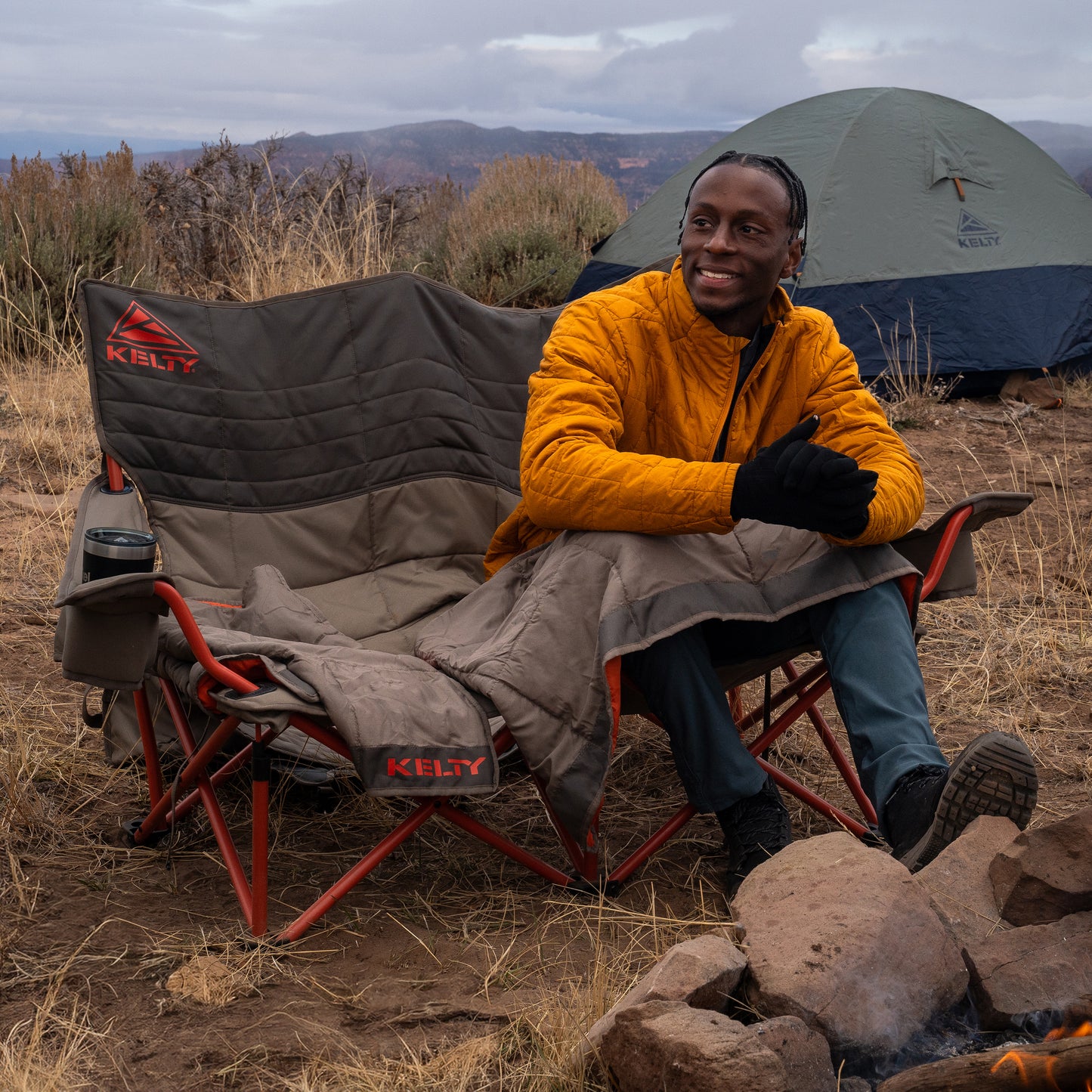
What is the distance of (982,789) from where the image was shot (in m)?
1.75

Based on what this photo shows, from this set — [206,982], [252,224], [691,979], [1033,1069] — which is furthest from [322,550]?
[252,224]

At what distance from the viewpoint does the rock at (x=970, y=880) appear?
1666mm

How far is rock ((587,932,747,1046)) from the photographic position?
1.45 meters

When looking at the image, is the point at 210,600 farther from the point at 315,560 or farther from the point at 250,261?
the point at 250,261

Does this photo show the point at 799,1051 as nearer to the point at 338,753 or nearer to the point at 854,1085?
the point at 854,1085

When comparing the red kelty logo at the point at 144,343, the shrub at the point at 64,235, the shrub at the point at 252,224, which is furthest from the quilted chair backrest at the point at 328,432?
the shrub at the point at 64,235

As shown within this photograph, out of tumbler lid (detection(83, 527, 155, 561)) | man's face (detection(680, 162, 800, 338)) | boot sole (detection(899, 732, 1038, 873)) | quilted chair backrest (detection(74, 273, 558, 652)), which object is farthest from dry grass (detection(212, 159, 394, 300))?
boot sole (detection(899, 732, 1038, 873))

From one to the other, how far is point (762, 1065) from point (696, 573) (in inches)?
33.6

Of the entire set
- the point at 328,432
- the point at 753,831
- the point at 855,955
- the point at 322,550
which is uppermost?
the point at 328,432

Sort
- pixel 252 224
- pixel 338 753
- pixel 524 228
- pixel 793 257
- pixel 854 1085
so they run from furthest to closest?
pixel 524 228 → pixel 252 224 → pixel 793 257 → pixel 338 753 → pixel 854 1085

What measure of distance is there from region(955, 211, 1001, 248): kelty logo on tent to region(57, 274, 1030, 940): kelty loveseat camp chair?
400cm

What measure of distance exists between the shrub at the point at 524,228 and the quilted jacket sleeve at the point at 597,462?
495cm

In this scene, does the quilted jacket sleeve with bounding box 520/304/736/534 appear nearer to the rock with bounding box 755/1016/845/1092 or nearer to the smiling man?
the smiling man

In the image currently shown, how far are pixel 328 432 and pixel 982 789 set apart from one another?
1.59m
